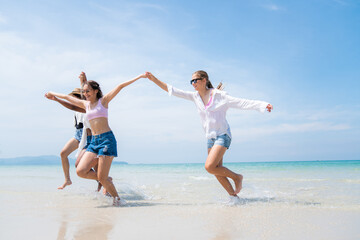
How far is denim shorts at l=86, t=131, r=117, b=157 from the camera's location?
16.9 ft

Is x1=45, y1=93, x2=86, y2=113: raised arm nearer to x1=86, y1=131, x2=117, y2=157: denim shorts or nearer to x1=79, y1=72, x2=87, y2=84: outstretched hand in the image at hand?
x1=79, y1=72, x2=87, y2=84: outstretched hand

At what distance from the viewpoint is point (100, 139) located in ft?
17.2

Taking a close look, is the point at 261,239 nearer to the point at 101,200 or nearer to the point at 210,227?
the point at 210,227

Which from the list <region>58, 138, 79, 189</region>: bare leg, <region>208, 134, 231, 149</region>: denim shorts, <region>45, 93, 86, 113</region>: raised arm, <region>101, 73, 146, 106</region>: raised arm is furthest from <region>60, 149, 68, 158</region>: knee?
<region>208, 134, 231, 149</region>: denim shorts

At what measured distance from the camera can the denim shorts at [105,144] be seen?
5.16 metres

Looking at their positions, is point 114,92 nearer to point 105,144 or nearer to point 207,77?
point 105,144

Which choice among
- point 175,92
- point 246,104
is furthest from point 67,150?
point 246,104

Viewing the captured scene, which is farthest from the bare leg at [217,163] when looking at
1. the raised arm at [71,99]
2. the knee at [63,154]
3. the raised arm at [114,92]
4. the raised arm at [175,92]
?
the knee at [63,154]

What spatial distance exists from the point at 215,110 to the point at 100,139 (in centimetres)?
192

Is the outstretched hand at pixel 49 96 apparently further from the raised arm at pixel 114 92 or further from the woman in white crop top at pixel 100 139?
the raised arm at pixel 114 92

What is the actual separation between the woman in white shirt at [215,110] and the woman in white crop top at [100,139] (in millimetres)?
1013

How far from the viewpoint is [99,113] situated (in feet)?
17.2

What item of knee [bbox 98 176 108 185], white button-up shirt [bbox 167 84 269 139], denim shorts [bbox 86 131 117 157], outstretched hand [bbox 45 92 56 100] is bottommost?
knee [bbox 98 176 108 185]

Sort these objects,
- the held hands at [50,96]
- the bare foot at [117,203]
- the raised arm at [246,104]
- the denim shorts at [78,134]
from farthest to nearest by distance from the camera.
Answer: the denim shorts at [78,134] < the held hands at [50,96] < the bare foot at [117,203] < the raised arm at [246,104]
